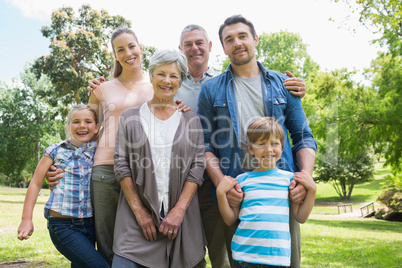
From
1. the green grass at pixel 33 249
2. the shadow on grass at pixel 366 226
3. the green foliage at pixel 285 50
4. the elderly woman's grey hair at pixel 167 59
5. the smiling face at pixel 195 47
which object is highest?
the green foliage at pixel 285 50

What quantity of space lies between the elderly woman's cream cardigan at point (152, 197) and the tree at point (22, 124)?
86.0 feet

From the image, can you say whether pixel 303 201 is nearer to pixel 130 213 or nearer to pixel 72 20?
pixel 130 213

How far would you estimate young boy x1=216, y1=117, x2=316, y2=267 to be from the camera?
99.0 inches

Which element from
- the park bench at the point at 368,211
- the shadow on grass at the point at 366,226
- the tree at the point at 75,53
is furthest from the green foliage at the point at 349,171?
the tree at the point at 75,53

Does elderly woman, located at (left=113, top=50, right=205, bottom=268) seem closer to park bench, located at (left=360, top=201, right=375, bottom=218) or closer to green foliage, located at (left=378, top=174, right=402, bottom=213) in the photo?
green foliage, located at (left=378, top=174, right=402, bottom=213)

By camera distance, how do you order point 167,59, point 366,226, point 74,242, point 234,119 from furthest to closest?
point 366,226
point 234,119
point 74,242
point 167,59

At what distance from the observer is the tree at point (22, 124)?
27.2 m

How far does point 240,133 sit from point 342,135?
12872mm

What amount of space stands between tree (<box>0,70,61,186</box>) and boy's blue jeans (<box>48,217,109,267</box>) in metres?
25.7

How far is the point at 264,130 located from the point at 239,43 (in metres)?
0.89

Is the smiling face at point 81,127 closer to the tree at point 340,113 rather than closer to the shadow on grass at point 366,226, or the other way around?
the tree at point 340,113

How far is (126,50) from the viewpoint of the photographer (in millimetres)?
3447

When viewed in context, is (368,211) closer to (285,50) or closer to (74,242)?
(285,50)

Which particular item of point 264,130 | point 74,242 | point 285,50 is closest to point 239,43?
point 264,130
